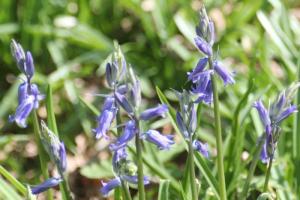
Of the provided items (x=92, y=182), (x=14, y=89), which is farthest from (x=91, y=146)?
(x=14, y=89)

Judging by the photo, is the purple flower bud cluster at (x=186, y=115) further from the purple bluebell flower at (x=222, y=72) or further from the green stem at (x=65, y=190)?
the green stem at (x=65, y=190)

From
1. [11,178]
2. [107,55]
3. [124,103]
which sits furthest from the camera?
[107,55]

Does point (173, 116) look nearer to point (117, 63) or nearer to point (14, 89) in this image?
point (117, 63)

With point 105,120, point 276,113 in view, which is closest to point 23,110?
point 105,120

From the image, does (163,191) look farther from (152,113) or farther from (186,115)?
(152,113)

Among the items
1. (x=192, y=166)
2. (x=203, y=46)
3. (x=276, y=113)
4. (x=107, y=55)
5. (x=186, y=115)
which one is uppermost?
(x=203, y=46)

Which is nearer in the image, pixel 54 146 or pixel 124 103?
pixel 124 103

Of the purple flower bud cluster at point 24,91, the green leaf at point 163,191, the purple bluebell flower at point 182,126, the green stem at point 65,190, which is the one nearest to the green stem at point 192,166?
the purple bluebell flower at point 182,126
